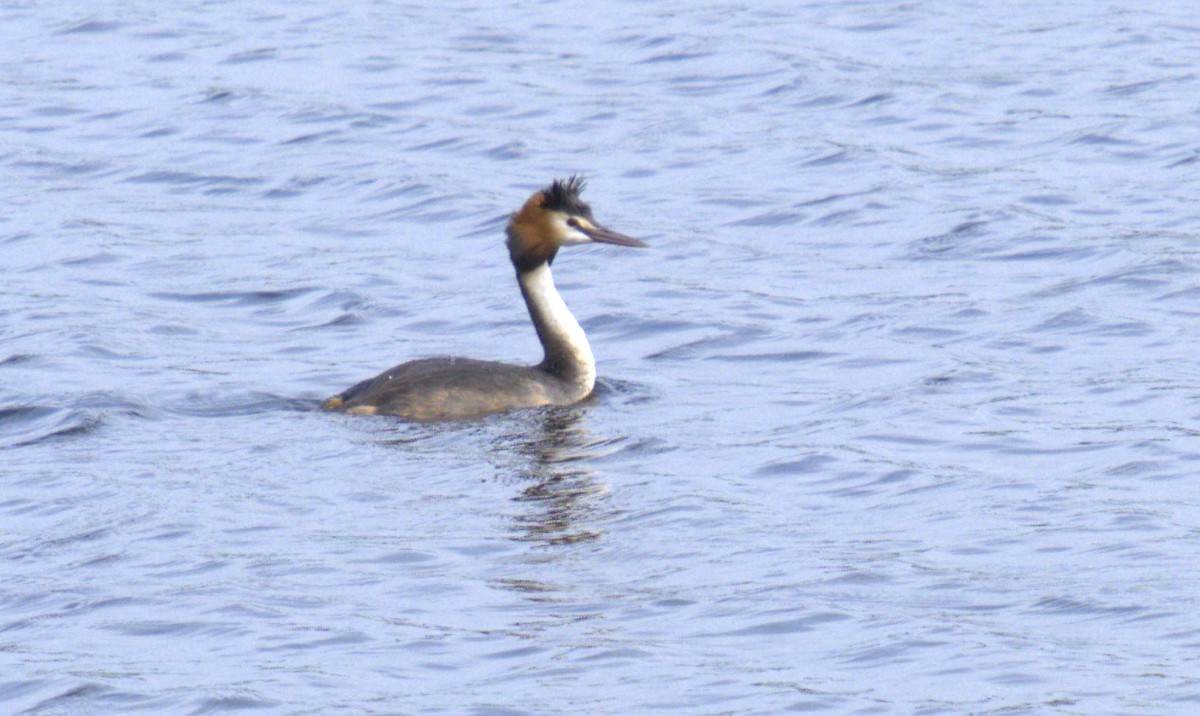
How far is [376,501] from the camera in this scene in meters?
10.5

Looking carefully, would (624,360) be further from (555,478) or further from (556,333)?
(555,478)

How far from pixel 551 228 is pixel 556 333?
0.67m

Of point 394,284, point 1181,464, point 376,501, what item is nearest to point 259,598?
point 376,501

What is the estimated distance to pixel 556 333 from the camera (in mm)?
12945

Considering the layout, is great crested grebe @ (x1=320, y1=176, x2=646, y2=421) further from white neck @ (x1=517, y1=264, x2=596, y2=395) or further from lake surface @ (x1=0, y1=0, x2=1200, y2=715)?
lake surface @ (x1=0, y1=0, x2=1200, y2=715)

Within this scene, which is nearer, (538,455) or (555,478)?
(555,478)

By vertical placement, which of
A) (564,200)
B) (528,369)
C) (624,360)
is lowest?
(624,360)

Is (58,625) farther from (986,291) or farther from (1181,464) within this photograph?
(986,291)

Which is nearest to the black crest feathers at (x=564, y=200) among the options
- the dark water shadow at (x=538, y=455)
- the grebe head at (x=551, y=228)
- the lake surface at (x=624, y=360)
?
the grebe head at (x=551, y=228)

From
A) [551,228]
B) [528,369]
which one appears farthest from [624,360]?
[528,369]

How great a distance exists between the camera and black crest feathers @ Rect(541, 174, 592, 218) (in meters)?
13.0

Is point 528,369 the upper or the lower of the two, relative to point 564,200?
lower

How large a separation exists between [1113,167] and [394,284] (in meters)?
5.83

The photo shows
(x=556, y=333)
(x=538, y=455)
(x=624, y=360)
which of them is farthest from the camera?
(x=624, y=360)
